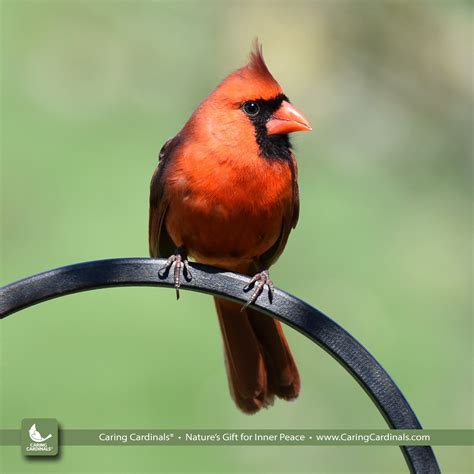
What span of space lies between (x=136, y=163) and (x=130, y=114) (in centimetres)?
48

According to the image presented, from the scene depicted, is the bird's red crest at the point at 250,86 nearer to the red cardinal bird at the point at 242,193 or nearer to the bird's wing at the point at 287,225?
the red cardinal bird at the point at 242,193

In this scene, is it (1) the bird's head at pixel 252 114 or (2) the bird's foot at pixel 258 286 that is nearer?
(2) the bird's foot at pixel 258 286

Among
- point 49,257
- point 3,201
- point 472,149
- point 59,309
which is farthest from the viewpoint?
point 472,149

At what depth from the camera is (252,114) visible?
8.45 ft

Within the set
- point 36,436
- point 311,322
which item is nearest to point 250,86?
point 311,322

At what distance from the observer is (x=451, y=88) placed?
5.25 m

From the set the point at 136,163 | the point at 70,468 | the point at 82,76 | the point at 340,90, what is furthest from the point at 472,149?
the point at 70,468

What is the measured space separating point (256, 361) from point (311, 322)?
2.51 feet

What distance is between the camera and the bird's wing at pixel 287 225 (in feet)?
8.79

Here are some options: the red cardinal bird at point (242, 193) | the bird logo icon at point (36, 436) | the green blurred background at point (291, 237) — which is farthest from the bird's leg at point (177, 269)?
the green blurred background at point (291, 237)

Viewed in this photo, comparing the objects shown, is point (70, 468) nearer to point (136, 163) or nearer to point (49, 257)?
point (49, 257)

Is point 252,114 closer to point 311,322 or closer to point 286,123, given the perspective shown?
point 286,123

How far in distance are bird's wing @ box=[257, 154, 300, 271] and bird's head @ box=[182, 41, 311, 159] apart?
96 mm

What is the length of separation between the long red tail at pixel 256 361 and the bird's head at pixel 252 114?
0.51 m
